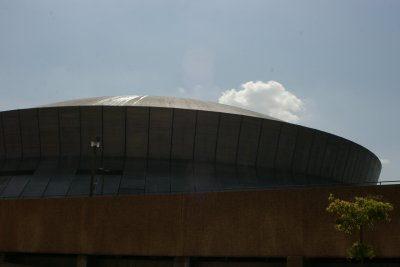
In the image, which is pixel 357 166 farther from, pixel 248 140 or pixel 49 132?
pixel 49 132

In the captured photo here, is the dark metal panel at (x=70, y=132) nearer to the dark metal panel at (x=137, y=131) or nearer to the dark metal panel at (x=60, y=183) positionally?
the dark metal panel at (x=60, y=183)

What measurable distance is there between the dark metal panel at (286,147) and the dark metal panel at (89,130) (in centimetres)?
1243

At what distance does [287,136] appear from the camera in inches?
1508

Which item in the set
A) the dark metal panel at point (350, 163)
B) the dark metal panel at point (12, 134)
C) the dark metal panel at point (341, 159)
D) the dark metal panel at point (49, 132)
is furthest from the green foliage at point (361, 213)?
the dark metal panel at point (350, 163)

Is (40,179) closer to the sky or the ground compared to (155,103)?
closer to the ground

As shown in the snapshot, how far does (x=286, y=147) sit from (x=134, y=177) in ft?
36.8

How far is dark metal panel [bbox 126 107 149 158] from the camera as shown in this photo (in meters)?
35.4

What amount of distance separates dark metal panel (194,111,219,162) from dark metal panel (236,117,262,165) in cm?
192

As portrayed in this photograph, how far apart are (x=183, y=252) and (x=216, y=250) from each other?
130 cm

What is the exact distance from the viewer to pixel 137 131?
1406 inches

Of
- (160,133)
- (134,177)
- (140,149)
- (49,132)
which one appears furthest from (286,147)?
(49,132)

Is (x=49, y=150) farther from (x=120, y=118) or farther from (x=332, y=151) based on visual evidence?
(x=332, y=151)

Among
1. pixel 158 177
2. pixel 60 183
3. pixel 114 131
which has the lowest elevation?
pixel 60 183

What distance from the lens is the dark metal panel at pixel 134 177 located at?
3325 cm
